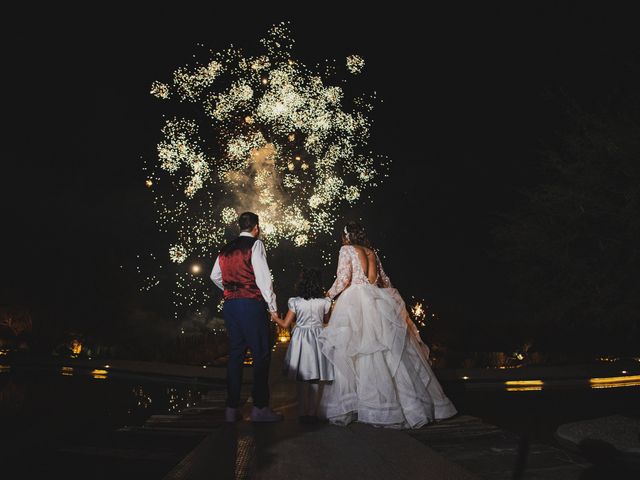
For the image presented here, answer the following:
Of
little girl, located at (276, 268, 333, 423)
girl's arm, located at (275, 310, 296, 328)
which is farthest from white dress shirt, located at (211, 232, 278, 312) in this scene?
girl's arm, located at (275, 310, 296, 328)

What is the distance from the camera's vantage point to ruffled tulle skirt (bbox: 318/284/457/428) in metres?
6.24

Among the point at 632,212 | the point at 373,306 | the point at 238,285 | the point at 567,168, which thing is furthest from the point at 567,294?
the point at 238,285

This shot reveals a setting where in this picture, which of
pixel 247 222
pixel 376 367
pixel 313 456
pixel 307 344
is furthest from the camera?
pixel 307 344

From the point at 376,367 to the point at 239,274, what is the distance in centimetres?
171

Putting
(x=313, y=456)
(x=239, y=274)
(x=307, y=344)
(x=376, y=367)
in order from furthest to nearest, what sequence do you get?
1. (x=307, y=344)
2. (x=239, y=274)
3. (x=376, y=367)
4. (x=313, y=456)

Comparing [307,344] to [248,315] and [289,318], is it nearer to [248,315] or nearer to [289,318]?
[289,318]


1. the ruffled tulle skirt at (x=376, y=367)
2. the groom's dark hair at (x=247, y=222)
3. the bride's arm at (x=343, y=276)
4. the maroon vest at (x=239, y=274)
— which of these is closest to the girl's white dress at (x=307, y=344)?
the ruffled tulle skirt at (x=376, y=367)

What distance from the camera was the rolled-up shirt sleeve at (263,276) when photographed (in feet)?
21.1

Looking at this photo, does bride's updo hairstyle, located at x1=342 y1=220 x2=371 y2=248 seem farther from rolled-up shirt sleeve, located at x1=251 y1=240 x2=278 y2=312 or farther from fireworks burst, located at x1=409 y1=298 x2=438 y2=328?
fireworks burst, located at x1=409 y1=298 x2=438 y2=328

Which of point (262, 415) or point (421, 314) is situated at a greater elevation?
point (421, 314)

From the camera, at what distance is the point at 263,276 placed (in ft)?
21.3

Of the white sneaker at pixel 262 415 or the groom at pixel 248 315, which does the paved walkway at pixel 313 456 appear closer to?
the white sneaker at pixel 262 415

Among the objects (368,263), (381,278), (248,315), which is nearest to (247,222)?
(248,315)

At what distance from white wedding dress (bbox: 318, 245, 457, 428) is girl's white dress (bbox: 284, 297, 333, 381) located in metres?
0.15
